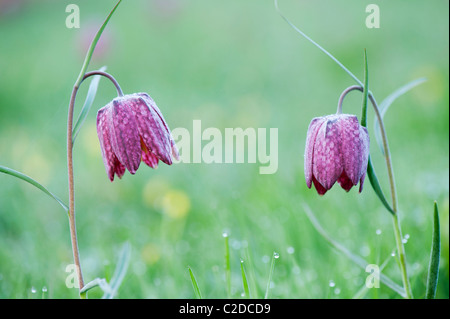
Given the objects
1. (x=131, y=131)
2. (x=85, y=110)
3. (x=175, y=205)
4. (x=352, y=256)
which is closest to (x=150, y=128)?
(x=131, y=131)

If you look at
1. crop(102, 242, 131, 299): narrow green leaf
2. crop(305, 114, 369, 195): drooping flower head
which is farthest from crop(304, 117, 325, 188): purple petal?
crop(102, 242, 131, 299): narrow green leaf

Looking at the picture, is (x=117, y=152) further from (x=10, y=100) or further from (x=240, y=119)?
(x=10, y=100)

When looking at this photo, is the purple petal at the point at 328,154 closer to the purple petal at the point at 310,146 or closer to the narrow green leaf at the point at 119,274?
the purple petal at the point at 310,146

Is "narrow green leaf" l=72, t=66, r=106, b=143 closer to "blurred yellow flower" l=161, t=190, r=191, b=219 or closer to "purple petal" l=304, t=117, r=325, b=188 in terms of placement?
"purple petal" l=304, t=117, r=325, b=188

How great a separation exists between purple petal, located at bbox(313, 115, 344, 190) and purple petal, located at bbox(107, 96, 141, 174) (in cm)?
30

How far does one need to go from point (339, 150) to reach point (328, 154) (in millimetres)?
19

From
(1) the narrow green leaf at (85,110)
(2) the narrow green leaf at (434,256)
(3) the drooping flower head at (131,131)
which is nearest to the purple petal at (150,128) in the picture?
(3) the drooping flower head at (131,131)

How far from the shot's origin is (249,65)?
298 centimetres

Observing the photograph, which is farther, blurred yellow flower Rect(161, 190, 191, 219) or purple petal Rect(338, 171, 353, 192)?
blurred yellow flower Rect(161, 190, 191, 219)

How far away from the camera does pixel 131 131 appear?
0.82 metres

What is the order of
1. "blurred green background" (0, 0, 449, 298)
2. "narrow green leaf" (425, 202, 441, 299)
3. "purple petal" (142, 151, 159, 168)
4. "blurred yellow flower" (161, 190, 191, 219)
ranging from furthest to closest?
"blurred yellow flower" (161, 190, 191, 219) < "blurred green background" (0, 0, 449, 298) < "purple petal" (142, 151, 159, 168) < "narrow green leaf" (425, 202, 441, 299)

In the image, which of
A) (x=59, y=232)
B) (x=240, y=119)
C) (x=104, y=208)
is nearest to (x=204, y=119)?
(x=240, y=119)

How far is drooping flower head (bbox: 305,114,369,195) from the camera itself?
0.81 meters

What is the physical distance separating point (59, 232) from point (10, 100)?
130 centimetres
